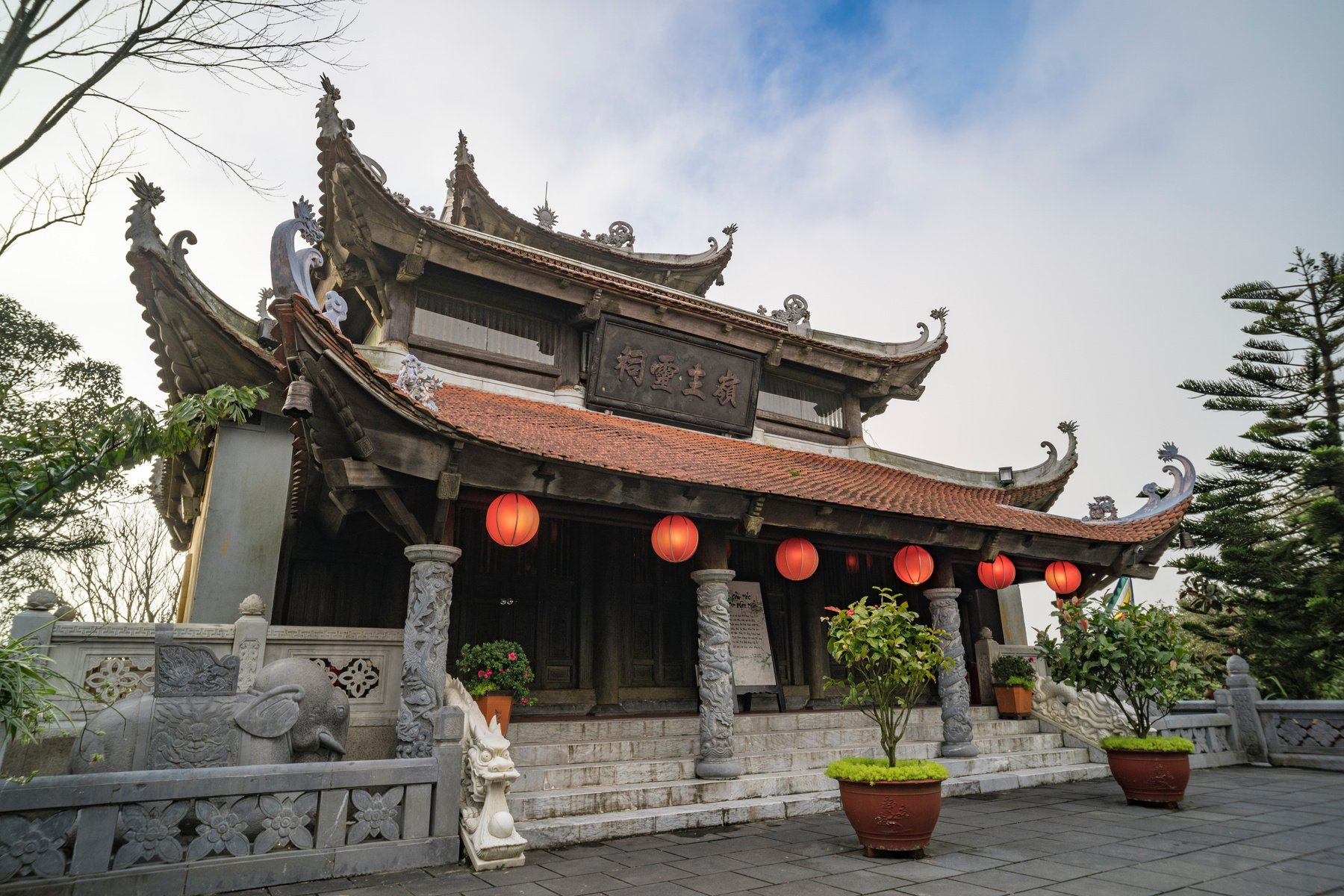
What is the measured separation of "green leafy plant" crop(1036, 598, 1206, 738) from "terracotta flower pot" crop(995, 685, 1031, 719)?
107 inches

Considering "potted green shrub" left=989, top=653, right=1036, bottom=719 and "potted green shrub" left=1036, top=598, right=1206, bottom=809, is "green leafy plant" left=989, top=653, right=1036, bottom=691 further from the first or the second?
"potted green shrub" left=1036, top=598, right=1206, bottom=809

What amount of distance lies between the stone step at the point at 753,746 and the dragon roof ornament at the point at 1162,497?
3322 millimetres

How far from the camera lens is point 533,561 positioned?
9086mm

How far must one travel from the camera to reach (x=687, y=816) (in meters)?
6.20

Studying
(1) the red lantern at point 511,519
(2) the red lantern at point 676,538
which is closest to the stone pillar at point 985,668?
(2) the red lantern at point 676,538

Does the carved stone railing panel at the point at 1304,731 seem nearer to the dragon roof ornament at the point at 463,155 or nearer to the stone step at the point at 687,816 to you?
the stone step at the point at 687,816

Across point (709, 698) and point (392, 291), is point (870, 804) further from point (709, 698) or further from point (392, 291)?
point (392, 291)

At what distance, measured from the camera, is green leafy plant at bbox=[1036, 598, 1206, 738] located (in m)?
6.96

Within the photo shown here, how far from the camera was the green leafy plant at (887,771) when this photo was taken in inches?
205

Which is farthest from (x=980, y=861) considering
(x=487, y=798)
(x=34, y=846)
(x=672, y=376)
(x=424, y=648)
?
(x=672, y=376)

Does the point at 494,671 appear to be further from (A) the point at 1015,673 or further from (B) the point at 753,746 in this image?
(A) the point at 1015,673

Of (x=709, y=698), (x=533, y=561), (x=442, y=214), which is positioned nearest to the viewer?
(x=709, y=698)

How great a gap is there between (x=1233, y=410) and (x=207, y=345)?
1865cm

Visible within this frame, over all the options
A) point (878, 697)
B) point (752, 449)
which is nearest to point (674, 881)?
point (878, 697)
